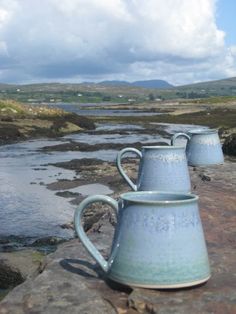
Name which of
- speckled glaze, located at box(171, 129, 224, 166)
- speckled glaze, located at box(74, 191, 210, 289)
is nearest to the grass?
speckled glaze, located at box(171, 129, 224, 166)

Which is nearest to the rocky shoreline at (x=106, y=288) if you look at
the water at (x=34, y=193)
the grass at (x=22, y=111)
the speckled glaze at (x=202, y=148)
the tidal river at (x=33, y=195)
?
the speckled glaze at (x=202, y=148)

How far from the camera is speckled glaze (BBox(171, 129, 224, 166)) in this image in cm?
861

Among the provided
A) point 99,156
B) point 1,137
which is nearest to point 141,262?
point 99,156

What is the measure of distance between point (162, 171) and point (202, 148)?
2.99 metres

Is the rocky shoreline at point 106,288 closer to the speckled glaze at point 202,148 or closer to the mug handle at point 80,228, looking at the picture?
the mug handle at point 80,228

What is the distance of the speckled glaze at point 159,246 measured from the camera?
3.44 meters

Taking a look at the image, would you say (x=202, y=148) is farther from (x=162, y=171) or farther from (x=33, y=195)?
(x=33, y=195)

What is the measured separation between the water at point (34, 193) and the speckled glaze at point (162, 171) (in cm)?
566

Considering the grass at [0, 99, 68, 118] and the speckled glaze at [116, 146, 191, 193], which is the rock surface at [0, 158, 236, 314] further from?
the grass at [0, 99, 68, 118]

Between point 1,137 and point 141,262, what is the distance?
33.8 meters

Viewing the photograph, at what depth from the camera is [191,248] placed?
11.5ft

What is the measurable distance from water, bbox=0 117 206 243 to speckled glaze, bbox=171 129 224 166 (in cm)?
354

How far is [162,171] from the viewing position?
5871mm

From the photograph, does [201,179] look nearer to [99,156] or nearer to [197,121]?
[99,156]
